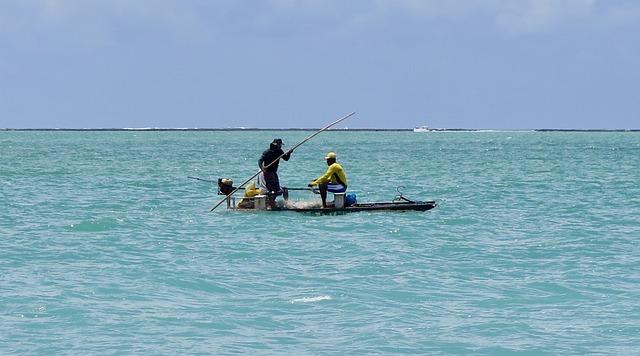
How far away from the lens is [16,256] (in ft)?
67.7

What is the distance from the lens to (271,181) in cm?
2805

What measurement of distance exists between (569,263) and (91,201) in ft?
67.7

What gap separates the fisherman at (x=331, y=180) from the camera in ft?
88.6

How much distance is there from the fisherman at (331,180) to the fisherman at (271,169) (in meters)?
1.04

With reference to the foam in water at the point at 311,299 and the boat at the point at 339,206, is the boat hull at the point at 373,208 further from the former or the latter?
the foam in water at the point at 311,299

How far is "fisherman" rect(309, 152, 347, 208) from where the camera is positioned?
1064 inches

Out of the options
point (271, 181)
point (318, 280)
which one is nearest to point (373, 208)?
point (271, 181)

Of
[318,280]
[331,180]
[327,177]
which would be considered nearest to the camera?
[318,280]

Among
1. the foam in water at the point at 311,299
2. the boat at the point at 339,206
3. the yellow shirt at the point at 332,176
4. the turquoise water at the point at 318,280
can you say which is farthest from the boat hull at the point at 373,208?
the foam in water at the point at 311,299

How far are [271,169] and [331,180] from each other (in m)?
1.61

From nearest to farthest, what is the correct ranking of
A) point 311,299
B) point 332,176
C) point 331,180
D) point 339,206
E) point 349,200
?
point 311,299 → point 332,176 → point 331,180 → point 339,206 → point 349,200

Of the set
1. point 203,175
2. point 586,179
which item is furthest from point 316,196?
point 203,175

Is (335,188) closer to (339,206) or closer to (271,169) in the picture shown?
(339,206)

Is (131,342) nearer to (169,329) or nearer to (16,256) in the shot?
(169,329)
